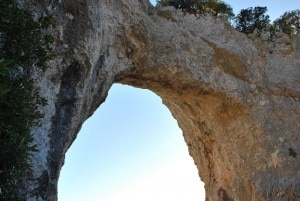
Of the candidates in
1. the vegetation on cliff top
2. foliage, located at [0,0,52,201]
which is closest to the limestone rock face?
the vegetation on cliff top

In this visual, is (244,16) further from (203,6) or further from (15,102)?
(15,102)

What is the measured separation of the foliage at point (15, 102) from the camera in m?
5.07

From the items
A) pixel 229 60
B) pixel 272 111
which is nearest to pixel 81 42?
pixel 229 60

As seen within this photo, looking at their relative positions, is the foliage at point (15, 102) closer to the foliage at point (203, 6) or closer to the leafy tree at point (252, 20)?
the foliage at point (203, 6)

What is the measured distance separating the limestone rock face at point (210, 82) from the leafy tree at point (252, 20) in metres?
1.09

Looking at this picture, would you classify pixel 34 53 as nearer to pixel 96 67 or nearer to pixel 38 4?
pixel 38 4

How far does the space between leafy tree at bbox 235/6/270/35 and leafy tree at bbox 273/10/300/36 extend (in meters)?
0.97

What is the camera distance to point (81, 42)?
417 inches

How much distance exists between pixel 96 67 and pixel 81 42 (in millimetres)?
1611

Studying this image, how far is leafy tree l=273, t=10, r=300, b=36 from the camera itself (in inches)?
825

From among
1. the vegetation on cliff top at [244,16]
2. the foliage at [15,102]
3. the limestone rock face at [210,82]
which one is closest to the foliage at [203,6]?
the vegetation on cliff top at [244,16]

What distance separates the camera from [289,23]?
2114 cm

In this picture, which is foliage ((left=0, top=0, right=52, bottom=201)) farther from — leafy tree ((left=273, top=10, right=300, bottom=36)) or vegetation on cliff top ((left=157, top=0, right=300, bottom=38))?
leafy tree ((left=273, top=10, right=300, bottom=36))

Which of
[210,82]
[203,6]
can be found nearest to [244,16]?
[203,6]
